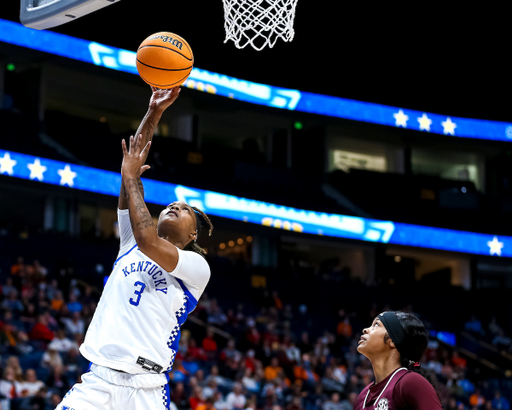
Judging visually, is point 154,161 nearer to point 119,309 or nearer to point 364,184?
point 364,184

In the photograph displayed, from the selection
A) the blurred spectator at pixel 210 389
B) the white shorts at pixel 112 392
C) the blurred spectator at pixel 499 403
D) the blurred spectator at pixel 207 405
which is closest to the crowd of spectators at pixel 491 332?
Answer: the blurred spectator at pixel 499 403

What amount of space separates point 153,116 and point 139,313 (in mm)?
1249

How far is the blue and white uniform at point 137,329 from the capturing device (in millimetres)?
3664

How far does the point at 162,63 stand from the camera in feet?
14.9

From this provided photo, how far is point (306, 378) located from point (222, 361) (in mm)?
1801

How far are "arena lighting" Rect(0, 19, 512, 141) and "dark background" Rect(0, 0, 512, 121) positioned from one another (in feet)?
1.36

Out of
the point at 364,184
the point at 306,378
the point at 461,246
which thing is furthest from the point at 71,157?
the point at 461,246

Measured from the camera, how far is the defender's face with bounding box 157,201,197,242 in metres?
4.04

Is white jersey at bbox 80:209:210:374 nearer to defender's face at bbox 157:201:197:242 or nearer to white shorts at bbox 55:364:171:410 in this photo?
white shorts at bbox 55:364:171:410

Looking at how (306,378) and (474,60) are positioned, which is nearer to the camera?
(306,378)

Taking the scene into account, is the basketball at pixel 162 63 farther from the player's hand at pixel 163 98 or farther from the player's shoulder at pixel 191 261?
the player's shoulder at pixel 191 261

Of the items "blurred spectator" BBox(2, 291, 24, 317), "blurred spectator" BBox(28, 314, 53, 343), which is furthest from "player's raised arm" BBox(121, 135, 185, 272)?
"blurred spectator" BBox(2, 291, 24, 317)

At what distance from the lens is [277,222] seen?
19.8m

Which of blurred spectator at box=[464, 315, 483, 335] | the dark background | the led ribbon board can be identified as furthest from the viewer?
blurred spectator at box=[464, 315, 483, 335]
